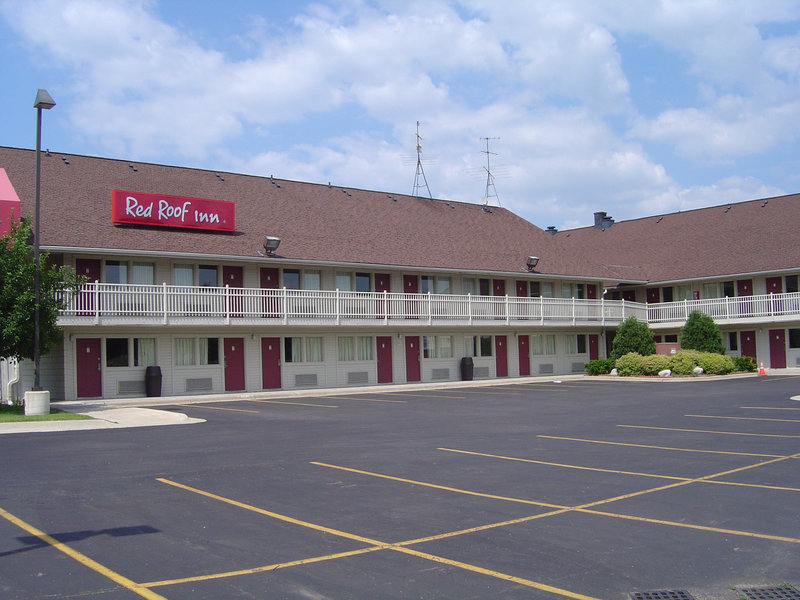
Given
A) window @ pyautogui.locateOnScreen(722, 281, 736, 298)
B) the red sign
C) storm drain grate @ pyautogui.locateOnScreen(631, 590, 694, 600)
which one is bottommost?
storm drain grate @ pyautogui.locateOnScreen(631, 590, 694, 600)

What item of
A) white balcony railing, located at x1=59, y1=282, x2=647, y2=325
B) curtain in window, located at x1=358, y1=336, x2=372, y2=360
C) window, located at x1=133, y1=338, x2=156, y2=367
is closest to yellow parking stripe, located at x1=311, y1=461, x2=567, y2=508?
white balcony railing, located at x1=59, y1=282, x2=647, y2=325

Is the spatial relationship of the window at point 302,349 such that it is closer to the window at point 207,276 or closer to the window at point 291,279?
the window at point 291,279

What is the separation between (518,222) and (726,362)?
47.2 ft

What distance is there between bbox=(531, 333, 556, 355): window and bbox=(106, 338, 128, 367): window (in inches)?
792

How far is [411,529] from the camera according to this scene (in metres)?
7.69

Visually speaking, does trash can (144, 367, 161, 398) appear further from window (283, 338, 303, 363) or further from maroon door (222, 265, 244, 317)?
window (283, 338, 303, 363)

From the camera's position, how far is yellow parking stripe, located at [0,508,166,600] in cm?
579

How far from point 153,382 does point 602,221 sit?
35.9 m

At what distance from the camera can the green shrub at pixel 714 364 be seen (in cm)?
3278

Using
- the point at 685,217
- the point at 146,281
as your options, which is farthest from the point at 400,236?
the point at 685,217

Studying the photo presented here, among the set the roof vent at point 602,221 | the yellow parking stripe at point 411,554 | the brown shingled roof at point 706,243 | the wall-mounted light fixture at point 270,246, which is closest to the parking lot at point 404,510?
the yellow parking stripe at point 411,554

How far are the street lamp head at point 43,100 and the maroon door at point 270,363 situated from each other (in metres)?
12.8

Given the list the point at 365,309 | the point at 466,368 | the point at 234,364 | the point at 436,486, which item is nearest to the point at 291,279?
the point at 365,309

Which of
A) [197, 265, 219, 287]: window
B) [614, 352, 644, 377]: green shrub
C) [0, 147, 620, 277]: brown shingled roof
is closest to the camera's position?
[0, 147, 620, 277]: brown shingled roof
